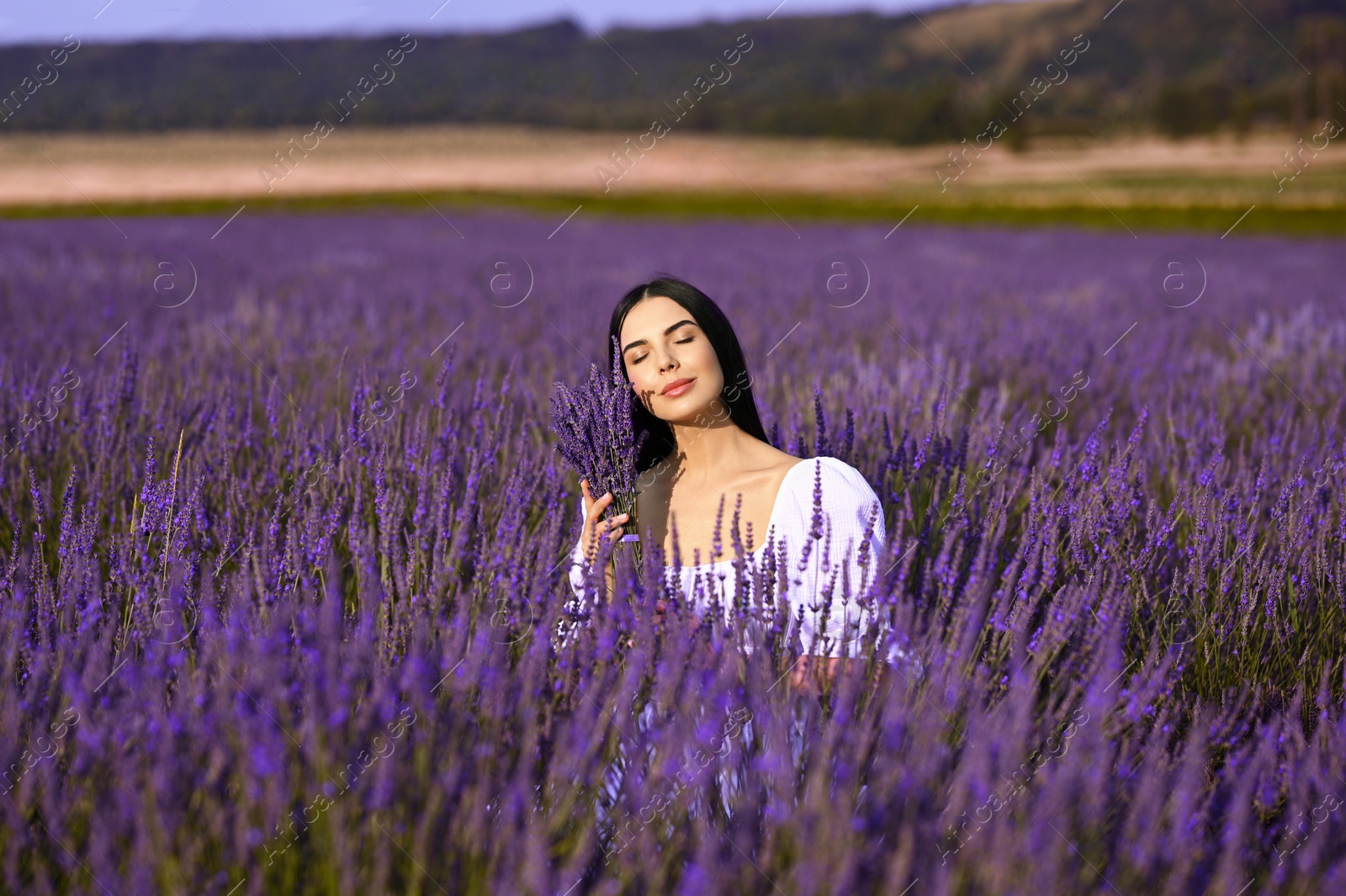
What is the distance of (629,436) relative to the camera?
5.75ft

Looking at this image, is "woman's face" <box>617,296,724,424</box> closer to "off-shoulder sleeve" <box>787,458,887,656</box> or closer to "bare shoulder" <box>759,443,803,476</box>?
"bare shoulder" <box>759,443,803,476</box>

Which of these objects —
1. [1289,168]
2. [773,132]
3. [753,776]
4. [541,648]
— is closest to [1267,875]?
[753,776]

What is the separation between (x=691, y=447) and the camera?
2041 mm

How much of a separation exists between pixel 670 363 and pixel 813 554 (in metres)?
0.49

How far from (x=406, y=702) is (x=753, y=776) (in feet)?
1.61

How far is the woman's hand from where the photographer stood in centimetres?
172

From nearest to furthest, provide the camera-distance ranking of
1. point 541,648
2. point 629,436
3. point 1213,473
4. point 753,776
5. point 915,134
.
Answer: point 753,776, point 541,648, point 629,436, point 1213,473, point 915,134

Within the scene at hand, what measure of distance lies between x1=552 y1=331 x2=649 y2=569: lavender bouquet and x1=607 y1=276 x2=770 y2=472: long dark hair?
0.20m

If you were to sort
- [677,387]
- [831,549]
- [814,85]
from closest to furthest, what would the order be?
[831,549] → [677,387] → [814,85]

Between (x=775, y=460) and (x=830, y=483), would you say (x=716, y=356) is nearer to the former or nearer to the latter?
(x=775, y=460)

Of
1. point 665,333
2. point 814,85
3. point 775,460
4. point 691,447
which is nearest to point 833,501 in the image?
point 775,460

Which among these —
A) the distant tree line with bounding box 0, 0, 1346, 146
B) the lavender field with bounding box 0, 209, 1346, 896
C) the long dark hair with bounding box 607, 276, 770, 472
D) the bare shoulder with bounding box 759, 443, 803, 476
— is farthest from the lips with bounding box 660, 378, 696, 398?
the distant tree line with bounding box 0, 0, 1346, 146

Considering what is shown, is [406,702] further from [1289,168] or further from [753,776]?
[1289,168]

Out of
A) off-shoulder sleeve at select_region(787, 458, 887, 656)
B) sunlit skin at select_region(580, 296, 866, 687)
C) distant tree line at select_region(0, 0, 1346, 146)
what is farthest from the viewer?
distant tree line at select_region(0, 0, 1346, 146)
